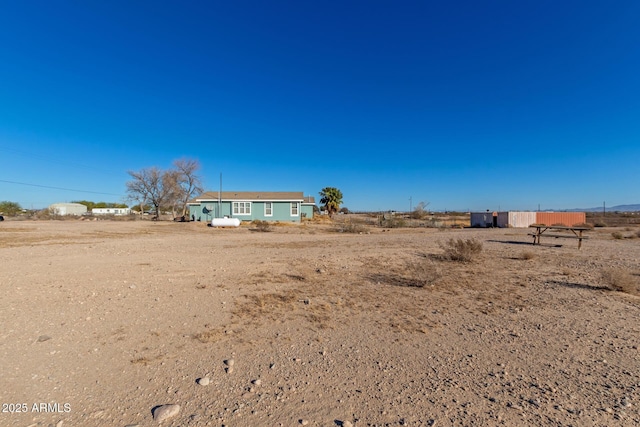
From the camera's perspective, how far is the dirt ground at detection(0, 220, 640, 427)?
258 cm

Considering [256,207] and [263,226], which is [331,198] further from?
[263,226]

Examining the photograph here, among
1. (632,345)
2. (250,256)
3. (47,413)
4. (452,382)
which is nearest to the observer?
(47,413)

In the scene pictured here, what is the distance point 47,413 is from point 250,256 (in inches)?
351

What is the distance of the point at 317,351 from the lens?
372 cm

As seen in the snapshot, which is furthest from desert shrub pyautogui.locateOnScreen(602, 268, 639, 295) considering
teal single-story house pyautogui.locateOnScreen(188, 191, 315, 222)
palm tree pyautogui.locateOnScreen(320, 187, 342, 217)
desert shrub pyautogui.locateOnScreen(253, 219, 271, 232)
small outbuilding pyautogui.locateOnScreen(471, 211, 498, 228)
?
palm tree pyautogui.locateOnScreen(320, 187, 342, 217)

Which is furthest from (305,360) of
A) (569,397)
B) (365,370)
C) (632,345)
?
(632,345)

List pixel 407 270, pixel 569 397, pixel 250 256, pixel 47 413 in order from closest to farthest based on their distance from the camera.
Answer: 1. pixel 47 413
2. pixel 569 397
3. pixel 407 270
4. pixel 250 256

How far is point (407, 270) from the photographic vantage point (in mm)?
8867

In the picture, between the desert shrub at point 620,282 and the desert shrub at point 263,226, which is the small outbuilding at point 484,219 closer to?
the desert shrub at point 263,226

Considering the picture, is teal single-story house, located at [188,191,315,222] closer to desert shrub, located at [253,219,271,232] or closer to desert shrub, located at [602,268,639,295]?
desert shrub, located at [253,219,271,232]

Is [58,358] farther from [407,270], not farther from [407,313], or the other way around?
[407,270]

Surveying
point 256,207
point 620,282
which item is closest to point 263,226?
point 256,207

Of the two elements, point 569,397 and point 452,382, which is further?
point 452,382

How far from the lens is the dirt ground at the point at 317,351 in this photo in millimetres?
2584
